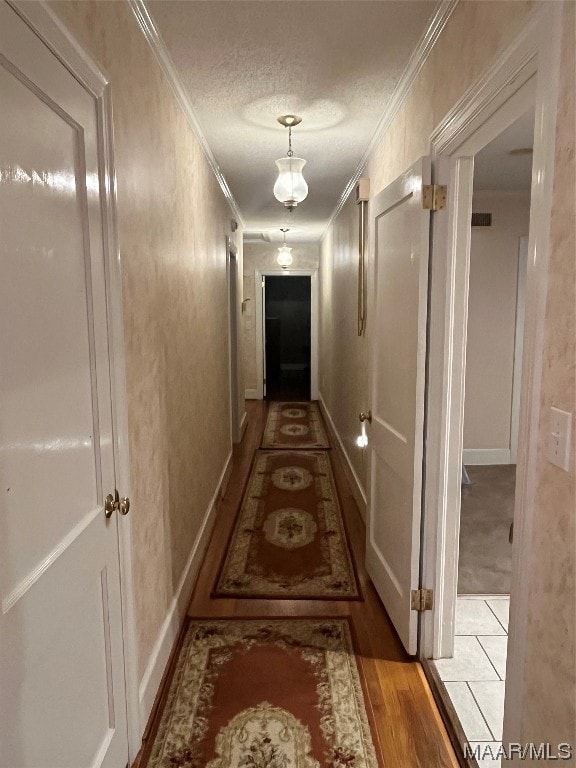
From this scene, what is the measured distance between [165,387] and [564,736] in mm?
1706

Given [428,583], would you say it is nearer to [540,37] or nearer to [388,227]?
[388,227]

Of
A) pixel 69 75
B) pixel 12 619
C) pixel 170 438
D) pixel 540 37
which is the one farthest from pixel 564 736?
pixel 69 75

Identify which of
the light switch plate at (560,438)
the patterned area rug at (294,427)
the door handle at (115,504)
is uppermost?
the light switch plate at (560,438)

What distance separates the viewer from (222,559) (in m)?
2.98

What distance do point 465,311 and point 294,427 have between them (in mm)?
4510

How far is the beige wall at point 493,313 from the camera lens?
446 cm

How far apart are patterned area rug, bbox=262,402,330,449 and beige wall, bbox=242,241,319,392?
3.81 feet

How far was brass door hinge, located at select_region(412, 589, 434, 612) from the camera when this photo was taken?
6.72ft

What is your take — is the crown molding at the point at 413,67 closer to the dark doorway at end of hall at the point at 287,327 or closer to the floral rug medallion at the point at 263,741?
the floral rug medallion at the point at 263,741

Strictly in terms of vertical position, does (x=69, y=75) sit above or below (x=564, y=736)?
above

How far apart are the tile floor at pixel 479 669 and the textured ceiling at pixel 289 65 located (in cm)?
249

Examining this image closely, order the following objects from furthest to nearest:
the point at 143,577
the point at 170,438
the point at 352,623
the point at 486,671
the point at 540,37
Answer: the point at 352,623 → the point at 170,438 → the point at 486,671 → the point at 143,577 → the point at 540,37

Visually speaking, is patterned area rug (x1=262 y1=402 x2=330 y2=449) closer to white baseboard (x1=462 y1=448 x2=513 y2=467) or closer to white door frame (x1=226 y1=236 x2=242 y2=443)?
white door frame (x1=226 y1=236 x2=242 y2=443)

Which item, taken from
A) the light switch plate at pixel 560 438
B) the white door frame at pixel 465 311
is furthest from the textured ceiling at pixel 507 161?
the light switch plate at pixel 560 438
